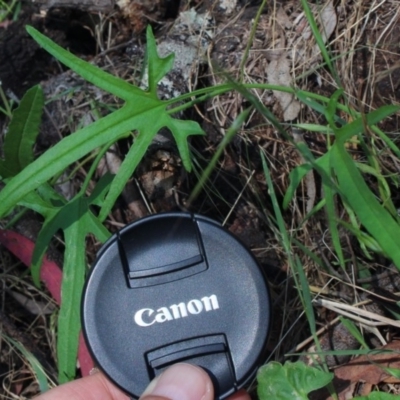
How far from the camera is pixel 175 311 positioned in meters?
1.77

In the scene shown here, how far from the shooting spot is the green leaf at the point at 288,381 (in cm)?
175

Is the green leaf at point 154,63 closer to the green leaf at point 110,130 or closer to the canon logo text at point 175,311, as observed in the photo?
the green leaf at point 110,130

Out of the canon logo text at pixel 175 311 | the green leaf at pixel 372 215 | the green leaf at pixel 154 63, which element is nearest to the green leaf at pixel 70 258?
the canon logo text at pixel 175 311

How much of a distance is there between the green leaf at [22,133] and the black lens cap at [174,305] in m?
0.32

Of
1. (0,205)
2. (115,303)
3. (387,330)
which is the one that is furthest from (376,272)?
(0,205)

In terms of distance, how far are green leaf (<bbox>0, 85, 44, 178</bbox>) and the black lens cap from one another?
32 cm

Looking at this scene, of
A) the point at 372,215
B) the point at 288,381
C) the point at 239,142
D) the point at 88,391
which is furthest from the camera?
the point at 239,142

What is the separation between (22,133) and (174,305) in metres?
0.59

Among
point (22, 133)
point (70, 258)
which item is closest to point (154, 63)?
point (22, 133)

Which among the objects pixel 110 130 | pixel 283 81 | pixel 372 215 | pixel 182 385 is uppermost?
pixel 110 130

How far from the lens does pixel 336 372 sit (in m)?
1.92

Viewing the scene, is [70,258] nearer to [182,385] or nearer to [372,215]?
A: [182,385]

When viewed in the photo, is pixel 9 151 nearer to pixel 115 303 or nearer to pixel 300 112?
pixel 115 303

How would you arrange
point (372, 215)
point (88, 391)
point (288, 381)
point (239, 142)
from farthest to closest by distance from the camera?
point (239, 142)
point (88, 391)
point (288, 381)
point (372, 215)
